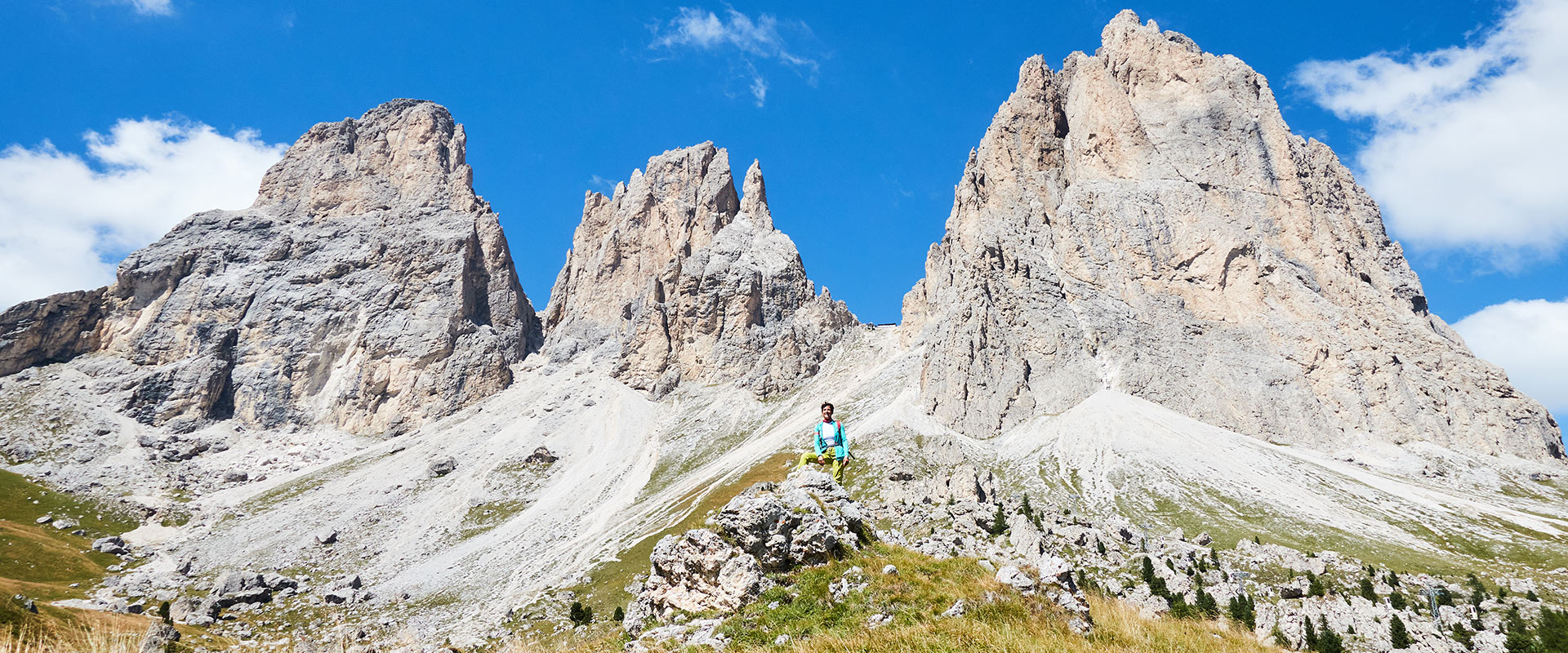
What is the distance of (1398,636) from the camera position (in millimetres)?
54688

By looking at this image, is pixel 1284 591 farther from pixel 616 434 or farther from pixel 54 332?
pixel 54 332

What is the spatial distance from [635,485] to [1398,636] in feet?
396

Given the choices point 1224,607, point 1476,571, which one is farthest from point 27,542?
point 1476,571

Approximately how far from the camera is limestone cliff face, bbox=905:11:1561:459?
138250 millimetres

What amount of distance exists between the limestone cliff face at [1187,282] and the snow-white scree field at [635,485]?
890cm

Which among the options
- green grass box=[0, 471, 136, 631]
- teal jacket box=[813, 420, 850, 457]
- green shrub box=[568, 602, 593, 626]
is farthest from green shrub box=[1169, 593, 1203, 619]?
green grass box=[0, 471, 136, 631]

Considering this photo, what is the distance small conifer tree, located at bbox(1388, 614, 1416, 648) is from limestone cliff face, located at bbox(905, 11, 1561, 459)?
279 feet

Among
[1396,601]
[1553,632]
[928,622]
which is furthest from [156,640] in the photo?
[1553,632]

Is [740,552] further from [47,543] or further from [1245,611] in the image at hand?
[47,543]

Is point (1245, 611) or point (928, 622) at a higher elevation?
point (928, 622)

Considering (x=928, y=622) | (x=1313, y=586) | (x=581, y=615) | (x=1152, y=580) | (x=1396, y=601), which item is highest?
(x=928, y=622)

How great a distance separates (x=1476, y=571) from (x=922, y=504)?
200 feet

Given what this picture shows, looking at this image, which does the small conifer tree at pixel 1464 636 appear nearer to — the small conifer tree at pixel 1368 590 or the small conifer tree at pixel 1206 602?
the small conifer tree at pixel 1368 590

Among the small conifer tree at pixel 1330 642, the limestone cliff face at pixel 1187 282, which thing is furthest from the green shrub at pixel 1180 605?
the limestone cliff face at pixel 1187 282
